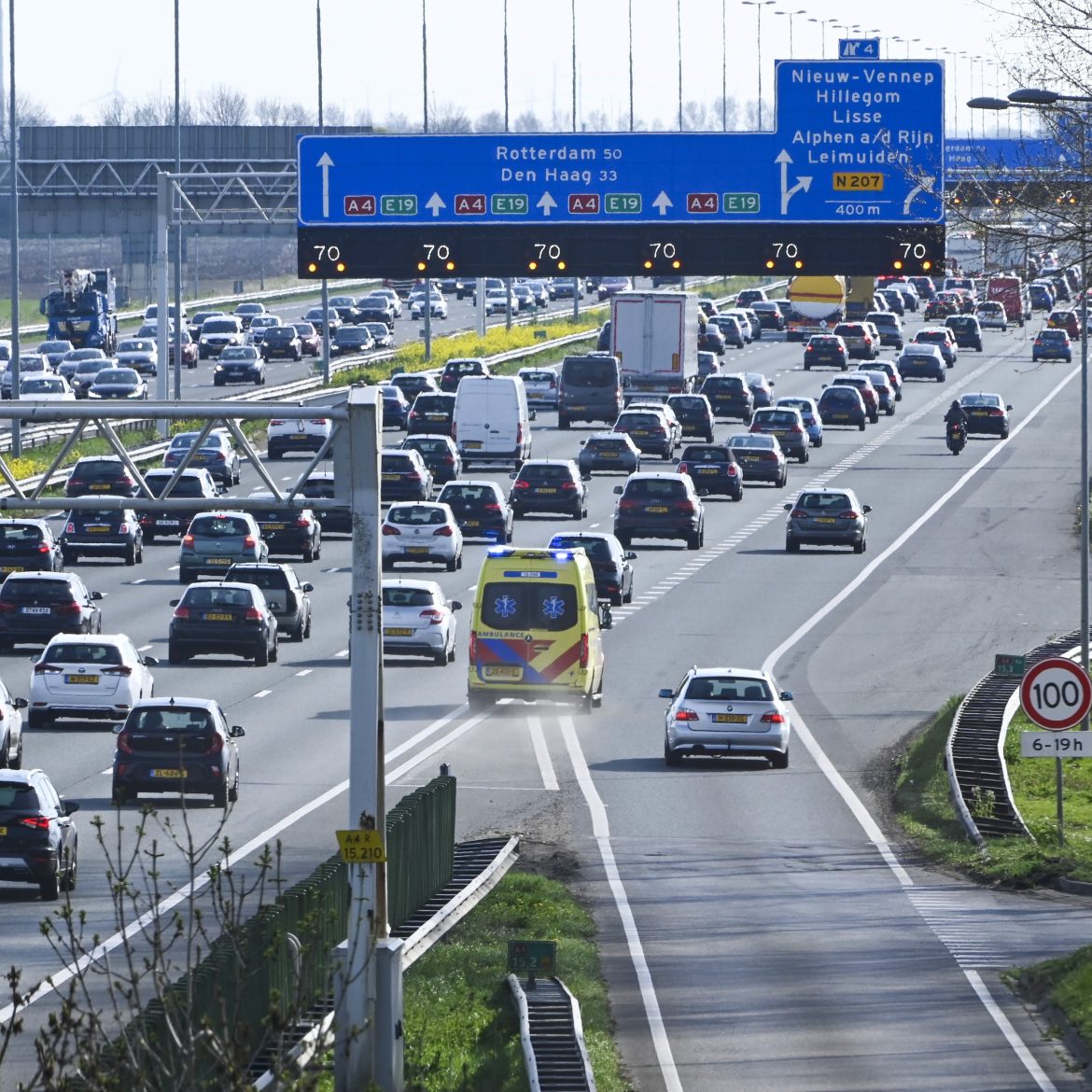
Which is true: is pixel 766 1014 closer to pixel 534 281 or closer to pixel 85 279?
pixel 85 279

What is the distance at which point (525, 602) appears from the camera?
133 ft

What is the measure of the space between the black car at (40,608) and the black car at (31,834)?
18.5 meters

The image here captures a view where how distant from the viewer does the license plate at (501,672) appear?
1612 inches

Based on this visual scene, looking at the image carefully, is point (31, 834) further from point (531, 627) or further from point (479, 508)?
point (479, 508)

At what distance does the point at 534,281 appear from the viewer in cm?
16062

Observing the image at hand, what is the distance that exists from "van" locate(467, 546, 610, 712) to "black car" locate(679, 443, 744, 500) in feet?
104

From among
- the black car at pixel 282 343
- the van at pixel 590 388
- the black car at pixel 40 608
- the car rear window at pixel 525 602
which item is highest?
the black car at pixel 282 343

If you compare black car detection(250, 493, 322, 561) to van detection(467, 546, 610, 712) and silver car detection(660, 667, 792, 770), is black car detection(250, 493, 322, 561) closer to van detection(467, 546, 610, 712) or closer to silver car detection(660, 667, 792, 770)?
van detection(467, 546, 610, 712)

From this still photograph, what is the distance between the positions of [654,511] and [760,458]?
14239mm

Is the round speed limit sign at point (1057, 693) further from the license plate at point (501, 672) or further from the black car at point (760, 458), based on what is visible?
the black car at point (760, 458)

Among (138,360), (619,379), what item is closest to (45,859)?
(619,379)

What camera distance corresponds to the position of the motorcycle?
280ft

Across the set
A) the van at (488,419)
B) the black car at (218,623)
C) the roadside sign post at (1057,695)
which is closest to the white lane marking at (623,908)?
the roadside sign post at (1057,695)

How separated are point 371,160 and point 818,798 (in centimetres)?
1719
